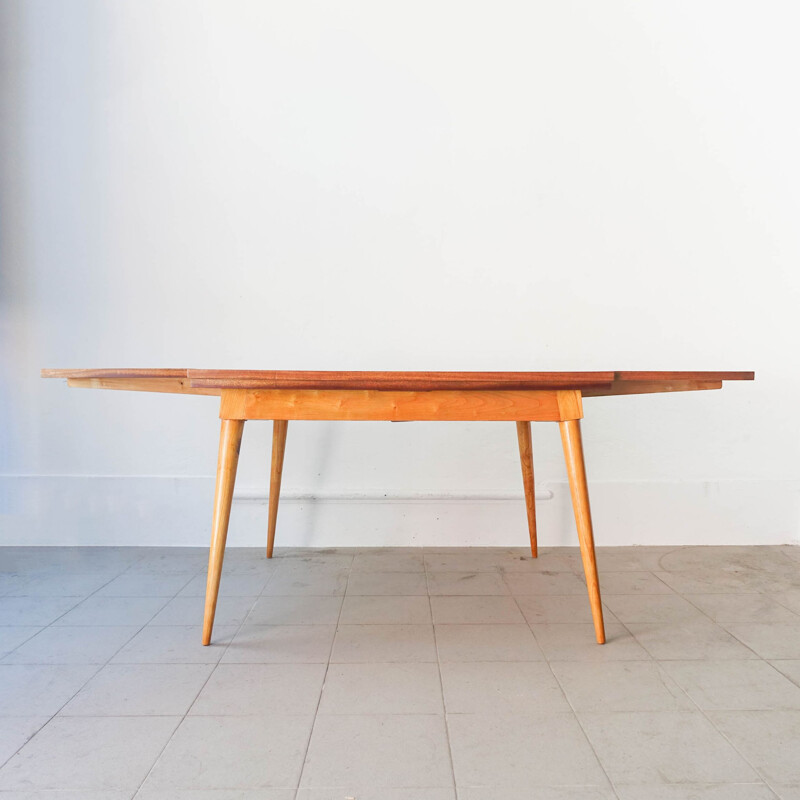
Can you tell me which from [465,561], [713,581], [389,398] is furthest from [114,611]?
[713,581]

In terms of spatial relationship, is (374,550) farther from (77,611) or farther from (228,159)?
(228,159)

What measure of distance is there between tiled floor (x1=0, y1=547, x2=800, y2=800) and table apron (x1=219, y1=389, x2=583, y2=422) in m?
0.45

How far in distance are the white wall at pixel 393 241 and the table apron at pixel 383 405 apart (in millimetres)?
773

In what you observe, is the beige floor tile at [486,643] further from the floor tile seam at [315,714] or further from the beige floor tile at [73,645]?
the beige floor tile at [73,645]

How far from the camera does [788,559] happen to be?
1.84 m

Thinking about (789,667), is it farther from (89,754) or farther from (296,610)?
(89,754)

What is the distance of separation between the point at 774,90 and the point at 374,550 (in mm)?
1919

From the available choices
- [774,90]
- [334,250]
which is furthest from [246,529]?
[774,90]

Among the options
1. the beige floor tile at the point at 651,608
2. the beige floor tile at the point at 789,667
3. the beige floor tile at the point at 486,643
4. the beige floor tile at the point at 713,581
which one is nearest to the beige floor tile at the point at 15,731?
the beige floor tile at the point at 486,643

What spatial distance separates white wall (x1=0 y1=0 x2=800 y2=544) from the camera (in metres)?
1.92

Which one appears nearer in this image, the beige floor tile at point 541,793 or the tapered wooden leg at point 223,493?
the beige floor tile at point 541,793

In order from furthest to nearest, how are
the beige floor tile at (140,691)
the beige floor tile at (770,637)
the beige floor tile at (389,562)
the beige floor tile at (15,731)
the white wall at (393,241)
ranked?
the white wall at (393,241) < the beige floor tile at (389,562) < the beige floor tile at (770,637) < the beige floor tile at (140,691) < the beige floor tile at (15,731)

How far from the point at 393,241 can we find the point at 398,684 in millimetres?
1329

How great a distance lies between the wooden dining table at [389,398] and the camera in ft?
3.63
